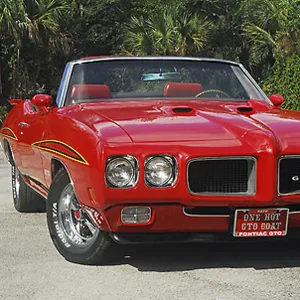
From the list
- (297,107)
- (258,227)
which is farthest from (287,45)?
(258,227)

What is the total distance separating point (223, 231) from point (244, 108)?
1.12 metres

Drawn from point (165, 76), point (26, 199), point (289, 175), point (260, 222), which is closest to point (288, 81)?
point (26, 199)

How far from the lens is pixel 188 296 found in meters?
4.19

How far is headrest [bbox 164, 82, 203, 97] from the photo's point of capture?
20.0ft

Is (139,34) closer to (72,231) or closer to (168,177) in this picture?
(72,231)

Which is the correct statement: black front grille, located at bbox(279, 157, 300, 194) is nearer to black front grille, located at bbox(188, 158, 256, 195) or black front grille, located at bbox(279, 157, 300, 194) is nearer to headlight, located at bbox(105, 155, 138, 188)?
black front grille, located at bbox(188, 158, 256, 195)

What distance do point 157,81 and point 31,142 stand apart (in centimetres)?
111

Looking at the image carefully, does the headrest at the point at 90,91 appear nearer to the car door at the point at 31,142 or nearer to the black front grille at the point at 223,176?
the car door at the point at 31,142

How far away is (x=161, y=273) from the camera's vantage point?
15.4ft

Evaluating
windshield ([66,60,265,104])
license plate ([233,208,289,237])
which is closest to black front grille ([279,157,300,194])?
license plate ([233,208,289,237])

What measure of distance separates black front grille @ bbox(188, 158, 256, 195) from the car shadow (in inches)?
24.0

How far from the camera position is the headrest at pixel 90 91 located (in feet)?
19.4

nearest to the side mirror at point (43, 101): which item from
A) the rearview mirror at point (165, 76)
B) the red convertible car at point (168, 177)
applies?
the red convertible car at point (168, 177)

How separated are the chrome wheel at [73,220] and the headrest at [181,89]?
1391 millimetres
